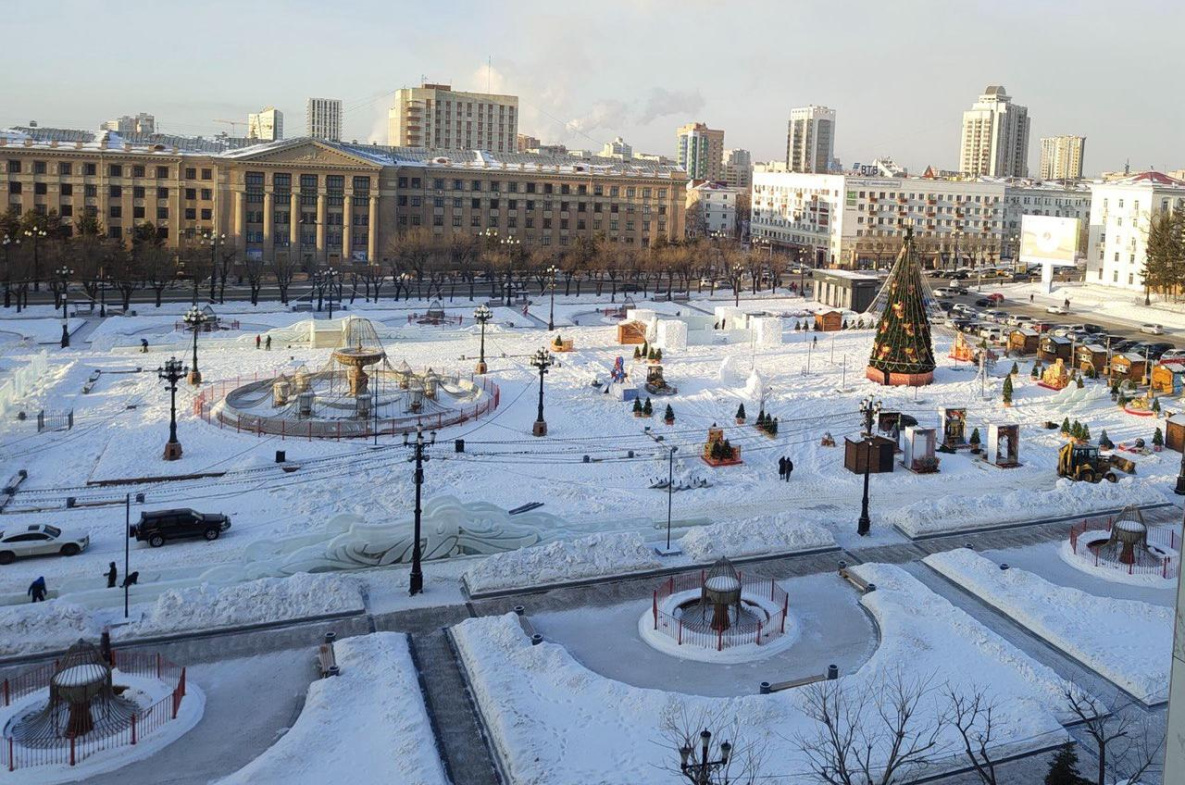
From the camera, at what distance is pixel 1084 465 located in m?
33.9

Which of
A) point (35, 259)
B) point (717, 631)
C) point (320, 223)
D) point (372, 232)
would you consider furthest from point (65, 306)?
point (717, 631)

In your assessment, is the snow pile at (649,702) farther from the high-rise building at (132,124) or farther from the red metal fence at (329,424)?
the high-rise building at (132,124)

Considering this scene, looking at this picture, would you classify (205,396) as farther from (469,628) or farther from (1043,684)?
(1043,684)

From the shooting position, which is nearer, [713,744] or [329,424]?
[713,744]

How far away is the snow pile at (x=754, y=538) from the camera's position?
26328mm

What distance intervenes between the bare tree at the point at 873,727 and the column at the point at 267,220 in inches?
3069

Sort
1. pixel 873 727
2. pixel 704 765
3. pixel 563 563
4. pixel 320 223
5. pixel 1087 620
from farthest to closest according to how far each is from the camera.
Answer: pixel 320 223 < pixel 563 563 < pixel 1087 620 < pixel 873 727 < pixel 704 765

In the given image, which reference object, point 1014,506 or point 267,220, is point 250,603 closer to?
point 1014,506

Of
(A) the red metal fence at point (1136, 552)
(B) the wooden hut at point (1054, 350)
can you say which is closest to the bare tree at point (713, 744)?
(A) the red metal fence at point (1136, 552)

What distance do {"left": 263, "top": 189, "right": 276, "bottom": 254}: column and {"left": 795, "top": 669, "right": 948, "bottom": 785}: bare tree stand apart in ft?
256

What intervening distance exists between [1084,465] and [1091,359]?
18778mm

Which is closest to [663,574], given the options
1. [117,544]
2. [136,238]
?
[117,544]

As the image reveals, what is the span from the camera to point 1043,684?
64.1 ft

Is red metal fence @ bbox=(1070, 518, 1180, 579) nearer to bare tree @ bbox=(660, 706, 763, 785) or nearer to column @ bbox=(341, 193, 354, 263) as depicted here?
bare tree @ bbox=(660, 706, 763, 785)
